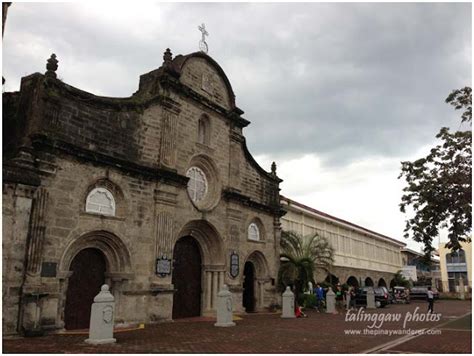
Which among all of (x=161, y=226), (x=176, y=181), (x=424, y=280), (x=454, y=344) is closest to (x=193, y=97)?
(x=176, y=181)

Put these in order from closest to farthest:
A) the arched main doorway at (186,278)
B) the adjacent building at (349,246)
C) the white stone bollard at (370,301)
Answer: the arched main doorway at (186,278) → the white stone bollard at (370,301) → the adjacent building at (349,246)

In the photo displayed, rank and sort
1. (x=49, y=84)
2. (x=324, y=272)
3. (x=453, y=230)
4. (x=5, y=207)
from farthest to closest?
(x=324, y=272)
(x=453, y=230)
(x=49, y=84)
(x=5, y=207)

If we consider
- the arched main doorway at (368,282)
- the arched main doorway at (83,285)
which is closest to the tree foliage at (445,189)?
the arched main doorway at (83,285)

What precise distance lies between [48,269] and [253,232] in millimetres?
11091

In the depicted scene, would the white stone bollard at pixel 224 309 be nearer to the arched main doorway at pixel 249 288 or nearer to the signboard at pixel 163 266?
the signboard at pixel 163 266

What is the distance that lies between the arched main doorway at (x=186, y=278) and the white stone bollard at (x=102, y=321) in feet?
21.1

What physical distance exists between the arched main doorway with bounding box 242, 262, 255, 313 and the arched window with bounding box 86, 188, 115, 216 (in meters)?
8.82

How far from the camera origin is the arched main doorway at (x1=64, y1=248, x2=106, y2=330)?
526 inches

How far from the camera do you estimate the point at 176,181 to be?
16750 mm

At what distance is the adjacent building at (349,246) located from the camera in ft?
107

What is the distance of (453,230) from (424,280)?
47.3m

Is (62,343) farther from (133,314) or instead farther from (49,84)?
(49,84)

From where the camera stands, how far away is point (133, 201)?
1519 cm

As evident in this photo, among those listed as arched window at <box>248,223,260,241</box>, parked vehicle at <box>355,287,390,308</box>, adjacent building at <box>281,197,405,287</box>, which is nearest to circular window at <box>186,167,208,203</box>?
arched window at <box>248,223,260,241</box>
